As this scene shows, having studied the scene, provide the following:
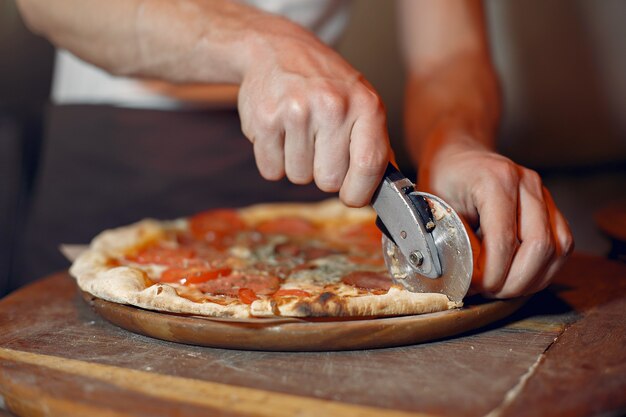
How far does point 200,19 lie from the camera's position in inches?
52.4

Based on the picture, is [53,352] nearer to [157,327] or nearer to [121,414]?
[157,327]

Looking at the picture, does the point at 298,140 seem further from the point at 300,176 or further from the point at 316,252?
the point at 316,252

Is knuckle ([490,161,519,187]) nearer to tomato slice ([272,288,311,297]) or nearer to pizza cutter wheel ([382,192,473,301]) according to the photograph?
pizza cutter wheel ([382,192,473,301])

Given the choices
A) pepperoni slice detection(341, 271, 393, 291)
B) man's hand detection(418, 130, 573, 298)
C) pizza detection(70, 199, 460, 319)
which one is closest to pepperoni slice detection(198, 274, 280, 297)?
pizza detection(70, 199, 460, 319)

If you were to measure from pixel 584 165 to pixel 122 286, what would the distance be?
102 inches

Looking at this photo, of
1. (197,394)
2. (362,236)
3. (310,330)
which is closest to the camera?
(197,394)

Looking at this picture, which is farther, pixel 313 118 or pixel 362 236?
pixel 362 236

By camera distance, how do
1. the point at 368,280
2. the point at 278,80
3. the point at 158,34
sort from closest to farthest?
the point at 278,80
the point at 368,280
the point at 158,34

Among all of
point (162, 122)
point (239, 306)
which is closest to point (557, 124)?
point (162, 122)

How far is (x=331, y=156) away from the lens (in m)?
1.12

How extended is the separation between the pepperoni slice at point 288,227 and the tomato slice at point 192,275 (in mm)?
362

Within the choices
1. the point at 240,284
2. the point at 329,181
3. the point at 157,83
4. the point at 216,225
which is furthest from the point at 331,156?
the point at 157,83

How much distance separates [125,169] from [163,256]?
0.64 m

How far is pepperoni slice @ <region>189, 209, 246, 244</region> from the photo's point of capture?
5.38 ft
